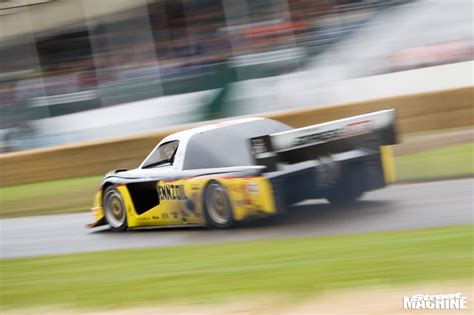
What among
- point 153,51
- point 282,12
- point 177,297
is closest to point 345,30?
point 282,12

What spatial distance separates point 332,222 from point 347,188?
330 mm

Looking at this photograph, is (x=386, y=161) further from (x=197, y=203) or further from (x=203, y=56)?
(x=203, y=56)

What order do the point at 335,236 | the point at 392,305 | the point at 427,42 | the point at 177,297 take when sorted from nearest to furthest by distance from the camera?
the point at 392,305 < the point at 177,297 < the point at 335,236 < the point at 427,42

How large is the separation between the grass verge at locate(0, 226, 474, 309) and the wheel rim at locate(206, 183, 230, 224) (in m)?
0.29

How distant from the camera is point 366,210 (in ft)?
22.3

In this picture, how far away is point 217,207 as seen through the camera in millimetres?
6816

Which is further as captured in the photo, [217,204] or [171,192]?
[171,192]

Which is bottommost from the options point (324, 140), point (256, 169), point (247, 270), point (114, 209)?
point (247, 270)

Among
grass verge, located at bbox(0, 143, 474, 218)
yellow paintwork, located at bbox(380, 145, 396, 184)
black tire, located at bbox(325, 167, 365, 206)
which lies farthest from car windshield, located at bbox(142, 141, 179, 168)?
grass verge, located at bbox(0, 143, 474, 218)

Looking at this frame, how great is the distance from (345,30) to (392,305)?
666cm

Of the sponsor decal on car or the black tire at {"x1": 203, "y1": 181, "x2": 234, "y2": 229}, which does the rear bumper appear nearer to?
the black tire at {"x1": 203, "y1": 181, "x2": 234, "y2": 229}

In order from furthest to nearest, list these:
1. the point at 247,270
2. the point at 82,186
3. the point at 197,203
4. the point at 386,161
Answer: the point at 82,186 < the point at 197,203 < the point at 386,161 < the point at 247,270

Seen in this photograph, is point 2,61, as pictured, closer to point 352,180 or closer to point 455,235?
point 352,180

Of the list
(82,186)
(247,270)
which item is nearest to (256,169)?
(247,270)
